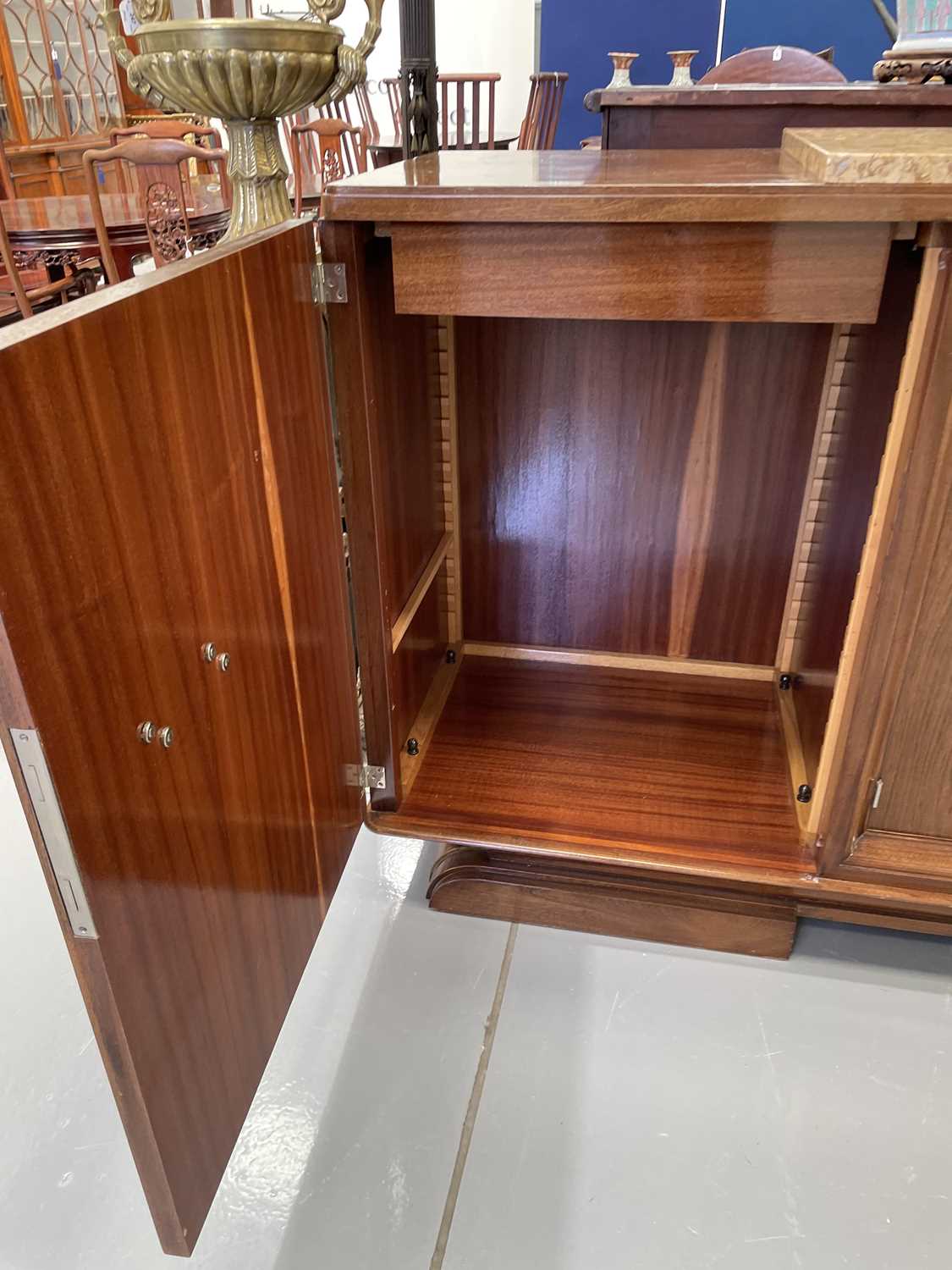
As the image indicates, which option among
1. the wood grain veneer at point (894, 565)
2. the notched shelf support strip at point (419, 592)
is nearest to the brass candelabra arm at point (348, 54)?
the notched shelf support strip at point (419, 592)

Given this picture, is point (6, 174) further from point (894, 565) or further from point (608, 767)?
point (894, 565)

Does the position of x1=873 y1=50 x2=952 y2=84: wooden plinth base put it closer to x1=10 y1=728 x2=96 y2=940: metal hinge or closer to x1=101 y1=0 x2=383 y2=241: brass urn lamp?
x1=101 y1=0 x2=383 y2=241: brass urn lamp

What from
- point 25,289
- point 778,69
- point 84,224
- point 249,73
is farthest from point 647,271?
point 25,289

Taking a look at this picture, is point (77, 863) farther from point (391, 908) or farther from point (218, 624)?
point (391, 908)

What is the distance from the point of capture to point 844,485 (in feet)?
3.70

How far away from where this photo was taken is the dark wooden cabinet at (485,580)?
1.82ft

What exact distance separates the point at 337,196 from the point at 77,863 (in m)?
0.63

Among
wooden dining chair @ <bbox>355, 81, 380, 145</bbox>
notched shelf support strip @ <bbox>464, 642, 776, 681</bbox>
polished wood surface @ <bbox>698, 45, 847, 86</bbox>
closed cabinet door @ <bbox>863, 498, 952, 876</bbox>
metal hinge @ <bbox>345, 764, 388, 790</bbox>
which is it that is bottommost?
notched shelf support strip @ <bbox>464, 642, 776, 681</bbox>

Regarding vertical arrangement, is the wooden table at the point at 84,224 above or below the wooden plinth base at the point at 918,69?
below

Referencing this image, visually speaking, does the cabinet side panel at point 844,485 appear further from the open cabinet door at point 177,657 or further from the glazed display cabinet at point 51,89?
the glazed display cabinet at point 51,89

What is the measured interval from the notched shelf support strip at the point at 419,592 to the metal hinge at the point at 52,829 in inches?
23.7

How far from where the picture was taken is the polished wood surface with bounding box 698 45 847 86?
6.30 feet

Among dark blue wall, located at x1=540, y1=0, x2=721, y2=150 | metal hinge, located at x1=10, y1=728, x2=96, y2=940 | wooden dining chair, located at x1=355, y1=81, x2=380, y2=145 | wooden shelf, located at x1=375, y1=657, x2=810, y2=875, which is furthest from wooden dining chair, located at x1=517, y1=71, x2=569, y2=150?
metal hinge, located at x1=10, y1=728, x2=96, y2=940

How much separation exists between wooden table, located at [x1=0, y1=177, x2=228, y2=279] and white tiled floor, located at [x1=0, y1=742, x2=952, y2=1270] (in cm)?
176
